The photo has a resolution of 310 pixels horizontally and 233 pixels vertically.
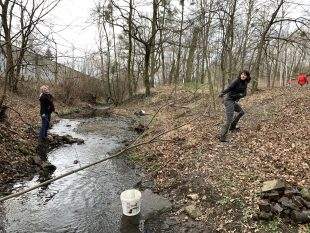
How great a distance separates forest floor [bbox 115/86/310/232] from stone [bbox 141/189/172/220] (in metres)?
0.24

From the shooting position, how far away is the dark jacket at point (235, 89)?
10.6m

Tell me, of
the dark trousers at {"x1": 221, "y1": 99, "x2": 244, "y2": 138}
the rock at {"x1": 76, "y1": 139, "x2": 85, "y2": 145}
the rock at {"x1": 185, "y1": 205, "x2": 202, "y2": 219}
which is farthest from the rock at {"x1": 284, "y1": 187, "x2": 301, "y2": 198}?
the rock at {"x1": 76, "y1": 139, "x2": 85, "y2": 145}

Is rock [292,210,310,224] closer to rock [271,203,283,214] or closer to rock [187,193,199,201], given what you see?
rock [271,203,283,214]

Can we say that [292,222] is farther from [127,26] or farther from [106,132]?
[127,26]

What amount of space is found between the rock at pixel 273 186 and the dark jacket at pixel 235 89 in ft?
12.1

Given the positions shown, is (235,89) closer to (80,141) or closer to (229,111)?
(229,111)

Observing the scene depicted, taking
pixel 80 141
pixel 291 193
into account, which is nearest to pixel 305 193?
pixel 291 193

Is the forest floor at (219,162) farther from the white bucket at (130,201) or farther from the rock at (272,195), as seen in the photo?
the white bucket at (130,201)

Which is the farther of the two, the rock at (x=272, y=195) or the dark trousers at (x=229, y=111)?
the dark trousers at (x=229, y=111)

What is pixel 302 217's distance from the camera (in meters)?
6.63

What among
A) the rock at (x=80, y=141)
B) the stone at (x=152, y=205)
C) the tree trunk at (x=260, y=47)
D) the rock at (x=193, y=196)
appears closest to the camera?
the stone at (x=152, y=205)

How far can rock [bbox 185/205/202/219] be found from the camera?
7.48 meters

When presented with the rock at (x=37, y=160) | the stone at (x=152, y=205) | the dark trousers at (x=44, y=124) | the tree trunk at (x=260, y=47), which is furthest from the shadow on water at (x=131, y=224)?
the tree trunk at (x=260, y=47)

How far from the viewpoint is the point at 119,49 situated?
35438 millimetres
